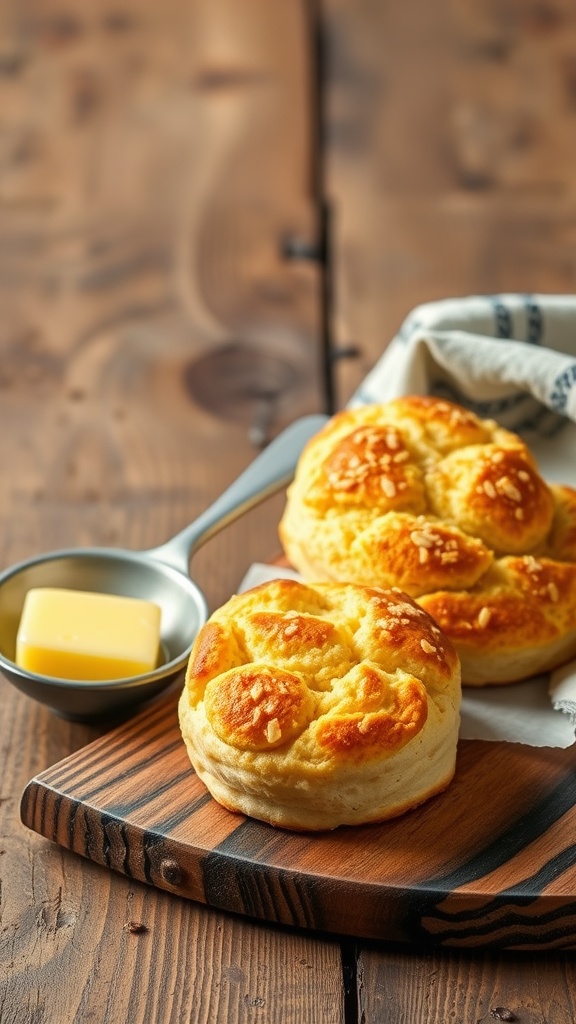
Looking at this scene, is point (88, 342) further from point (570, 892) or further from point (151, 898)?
point (570, 892)

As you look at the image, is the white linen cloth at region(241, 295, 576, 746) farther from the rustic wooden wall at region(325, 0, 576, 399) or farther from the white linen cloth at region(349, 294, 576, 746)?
the rustic wooden wall at region(325, 0, 576, 399)

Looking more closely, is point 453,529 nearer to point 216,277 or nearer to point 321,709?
point 321,709

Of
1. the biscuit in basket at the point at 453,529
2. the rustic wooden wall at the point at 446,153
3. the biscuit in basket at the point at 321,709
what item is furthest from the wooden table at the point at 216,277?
the biscuit in basket at the point at 453,529

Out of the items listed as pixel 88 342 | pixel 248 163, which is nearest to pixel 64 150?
pixel 248 163

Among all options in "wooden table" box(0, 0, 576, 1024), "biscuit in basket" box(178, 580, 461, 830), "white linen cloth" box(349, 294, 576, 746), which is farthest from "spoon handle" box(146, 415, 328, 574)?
"biscuit in basket" box(178, 580, 461, 830)

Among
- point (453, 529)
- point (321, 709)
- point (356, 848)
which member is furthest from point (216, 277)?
point (356, 848)

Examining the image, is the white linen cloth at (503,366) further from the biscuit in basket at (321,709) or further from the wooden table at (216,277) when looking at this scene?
the biscuit in basket at (321,709)
